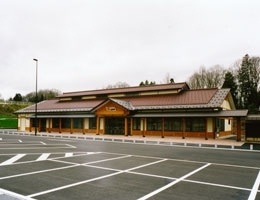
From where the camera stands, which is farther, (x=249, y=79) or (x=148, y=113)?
(x=249, y=79)

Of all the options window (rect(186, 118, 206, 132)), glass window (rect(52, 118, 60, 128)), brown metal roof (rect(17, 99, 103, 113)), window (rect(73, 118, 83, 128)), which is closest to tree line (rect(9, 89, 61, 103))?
brown metal roof (rect(17, 99, 103, 113))

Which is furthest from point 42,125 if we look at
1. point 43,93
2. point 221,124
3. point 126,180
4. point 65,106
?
point 43,93

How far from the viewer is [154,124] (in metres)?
30.7

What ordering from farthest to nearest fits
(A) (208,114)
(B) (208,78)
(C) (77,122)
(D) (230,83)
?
1. (B) (208,78)
2. (D) (230,83)
3. (C) (77,122)
4. (A) (208,114)

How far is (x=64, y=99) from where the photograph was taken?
142 ft

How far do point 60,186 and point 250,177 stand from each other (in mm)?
6723

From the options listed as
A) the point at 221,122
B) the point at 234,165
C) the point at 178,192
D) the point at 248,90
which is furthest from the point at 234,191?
the point at 248,90

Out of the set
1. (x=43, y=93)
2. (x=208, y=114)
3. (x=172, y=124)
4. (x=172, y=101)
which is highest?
(x=43, y=93)

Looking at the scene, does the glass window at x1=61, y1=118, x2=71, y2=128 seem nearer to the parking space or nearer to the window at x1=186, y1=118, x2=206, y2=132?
the window at x1=186, y1=118, x2=206, y2=132

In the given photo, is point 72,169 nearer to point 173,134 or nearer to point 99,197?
point 99,197

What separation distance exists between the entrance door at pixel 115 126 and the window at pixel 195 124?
8.44m

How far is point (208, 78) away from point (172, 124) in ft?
98.5

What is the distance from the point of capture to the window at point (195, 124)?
27500mm

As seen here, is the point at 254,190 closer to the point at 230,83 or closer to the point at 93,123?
the point at 93,123
